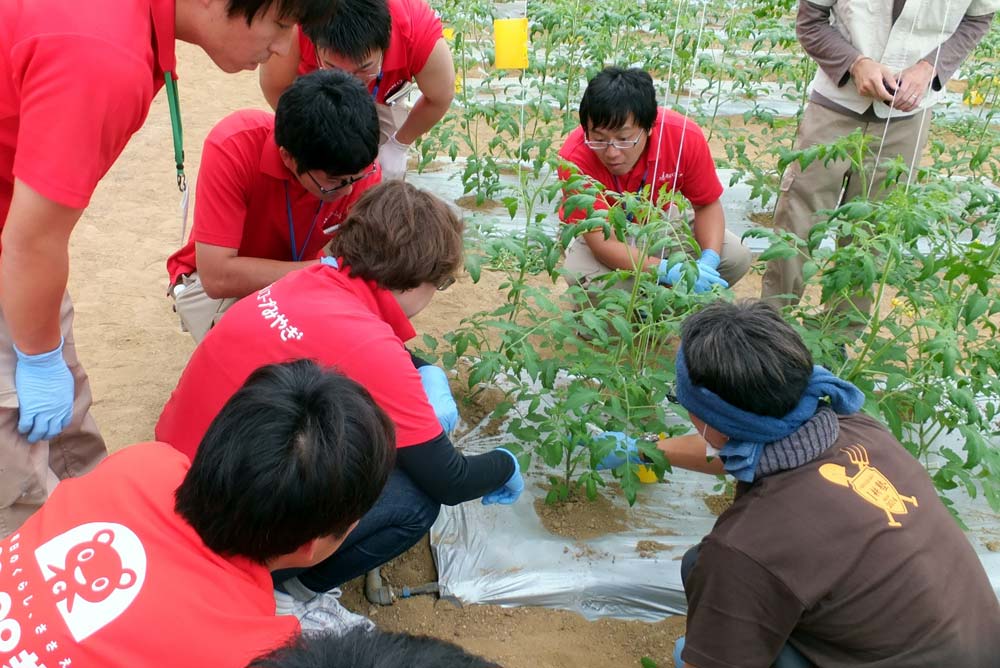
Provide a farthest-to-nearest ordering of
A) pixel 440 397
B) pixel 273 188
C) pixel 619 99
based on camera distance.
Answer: pixel 619 99, pixel 273 188, pixel 440 397

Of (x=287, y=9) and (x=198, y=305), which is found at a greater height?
(x=287, y=9)

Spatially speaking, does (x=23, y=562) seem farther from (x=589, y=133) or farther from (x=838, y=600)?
(x=589, y=133)

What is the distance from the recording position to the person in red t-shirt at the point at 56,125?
3.78 ft

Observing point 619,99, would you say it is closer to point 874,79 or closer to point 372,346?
point 874,79

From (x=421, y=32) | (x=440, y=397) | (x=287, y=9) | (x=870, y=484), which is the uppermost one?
(x=287, y=9)

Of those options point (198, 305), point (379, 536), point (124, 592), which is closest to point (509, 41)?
point (198, 305)

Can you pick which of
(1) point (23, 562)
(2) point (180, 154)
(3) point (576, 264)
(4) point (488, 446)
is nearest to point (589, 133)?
(3) point (576, 264)

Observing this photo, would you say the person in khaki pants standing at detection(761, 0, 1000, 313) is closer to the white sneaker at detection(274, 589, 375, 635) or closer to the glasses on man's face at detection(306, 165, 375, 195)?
the glasses on man's face at detection(306, 165, 375, 195)

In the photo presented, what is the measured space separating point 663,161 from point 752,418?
4.97 feet

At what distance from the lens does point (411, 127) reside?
9.25 ft

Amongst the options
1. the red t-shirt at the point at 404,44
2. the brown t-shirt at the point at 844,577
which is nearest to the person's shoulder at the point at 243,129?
the red t-shirt at the point at 404,44

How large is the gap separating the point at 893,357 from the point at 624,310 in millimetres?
587

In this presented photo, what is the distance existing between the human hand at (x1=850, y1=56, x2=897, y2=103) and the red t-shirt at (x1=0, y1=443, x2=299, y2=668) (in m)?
2.33

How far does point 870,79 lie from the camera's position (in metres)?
2.61
